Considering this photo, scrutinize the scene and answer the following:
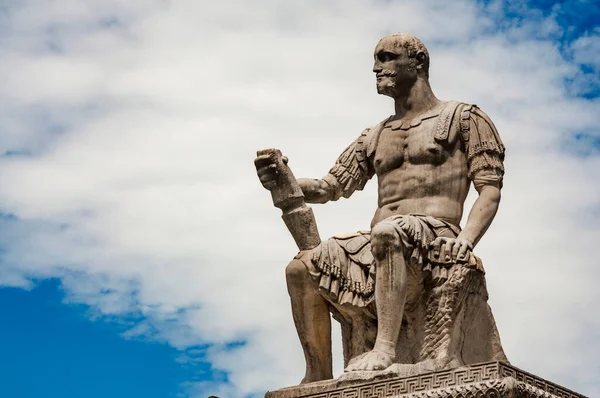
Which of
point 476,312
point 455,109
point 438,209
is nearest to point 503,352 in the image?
point 476,312

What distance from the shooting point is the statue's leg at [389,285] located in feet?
48.5

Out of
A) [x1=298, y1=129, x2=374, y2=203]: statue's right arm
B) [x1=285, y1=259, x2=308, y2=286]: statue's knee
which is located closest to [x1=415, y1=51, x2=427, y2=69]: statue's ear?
[x1=298, y1=129, x2=374, y2=203]: statue's right arm

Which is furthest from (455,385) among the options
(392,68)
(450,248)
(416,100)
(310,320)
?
(392,68)

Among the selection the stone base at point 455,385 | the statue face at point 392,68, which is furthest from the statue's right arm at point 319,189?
the stone base at point 455,385

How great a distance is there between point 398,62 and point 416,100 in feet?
1.46

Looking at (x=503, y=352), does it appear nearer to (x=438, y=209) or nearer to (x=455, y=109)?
(x=438, y=209)

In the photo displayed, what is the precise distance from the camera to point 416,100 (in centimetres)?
1617

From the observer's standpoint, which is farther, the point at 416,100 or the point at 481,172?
the point at 416,100

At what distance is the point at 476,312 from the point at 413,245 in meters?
0.87

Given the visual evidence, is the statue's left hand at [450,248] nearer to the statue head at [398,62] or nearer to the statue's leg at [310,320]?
the statue's leg at [310,320]

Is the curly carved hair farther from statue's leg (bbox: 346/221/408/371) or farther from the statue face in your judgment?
statue's leg (bbox: 346/221/408/371)

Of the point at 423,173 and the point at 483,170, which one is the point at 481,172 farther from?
the point at 423,173

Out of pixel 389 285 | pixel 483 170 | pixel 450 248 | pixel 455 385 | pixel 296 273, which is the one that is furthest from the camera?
pixel 483 170

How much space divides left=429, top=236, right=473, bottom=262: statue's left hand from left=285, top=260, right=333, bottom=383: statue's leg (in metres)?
1.26
